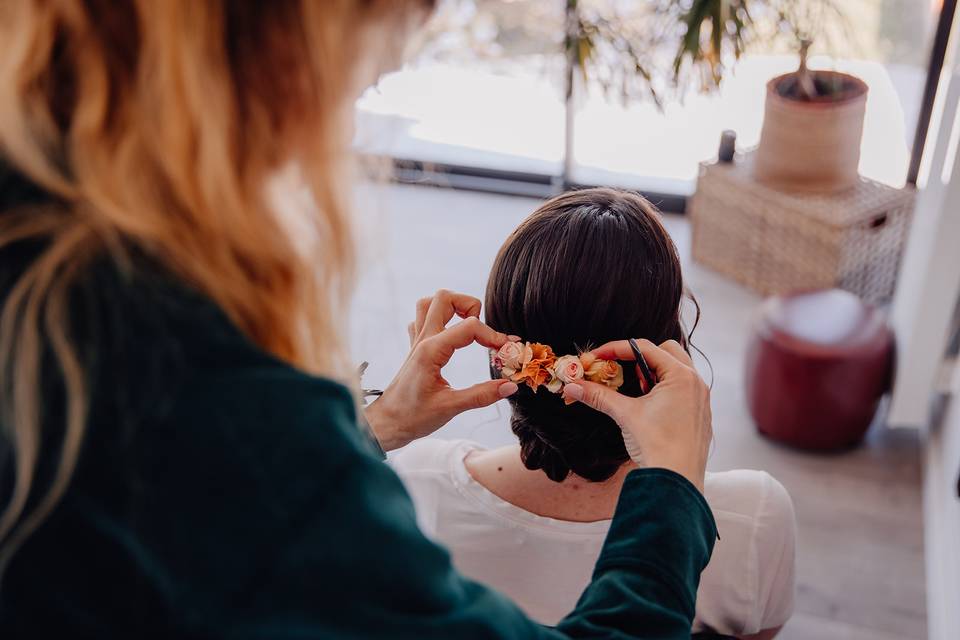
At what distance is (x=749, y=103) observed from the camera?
3.42 metres

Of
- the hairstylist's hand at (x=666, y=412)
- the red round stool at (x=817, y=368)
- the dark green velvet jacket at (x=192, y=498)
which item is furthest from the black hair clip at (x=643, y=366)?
the red round stool at (x=817, y=368)

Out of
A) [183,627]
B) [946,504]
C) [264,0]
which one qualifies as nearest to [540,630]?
[183,627]

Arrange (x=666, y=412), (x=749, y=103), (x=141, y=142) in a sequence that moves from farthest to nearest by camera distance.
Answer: (x=749, y=103) < (x=666, y=412) < (x=141, y=142)

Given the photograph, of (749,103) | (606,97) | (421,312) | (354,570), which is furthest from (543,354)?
(749,103)

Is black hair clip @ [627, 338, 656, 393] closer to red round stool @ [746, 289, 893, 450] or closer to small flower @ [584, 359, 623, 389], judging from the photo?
small flower @ [584, 359, 623, 389]

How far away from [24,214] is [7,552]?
0.64ft

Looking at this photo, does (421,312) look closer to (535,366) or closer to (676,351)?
(535,366)

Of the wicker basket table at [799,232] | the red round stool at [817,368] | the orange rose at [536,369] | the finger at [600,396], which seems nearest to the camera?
the finger at [600,396]

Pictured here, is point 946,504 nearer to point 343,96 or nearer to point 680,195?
point 680,195

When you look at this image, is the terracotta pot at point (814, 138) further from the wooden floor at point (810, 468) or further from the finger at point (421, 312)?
the finger at point (421, 312)

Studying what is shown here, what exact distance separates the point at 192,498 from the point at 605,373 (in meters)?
0.63

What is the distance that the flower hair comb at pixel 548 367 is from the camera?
1.11m

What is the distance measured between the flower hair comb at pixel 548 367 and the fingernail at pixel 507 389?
0.5 inches

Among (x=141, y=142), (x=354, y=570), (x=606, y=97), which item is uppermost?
(x=141, y=142)
